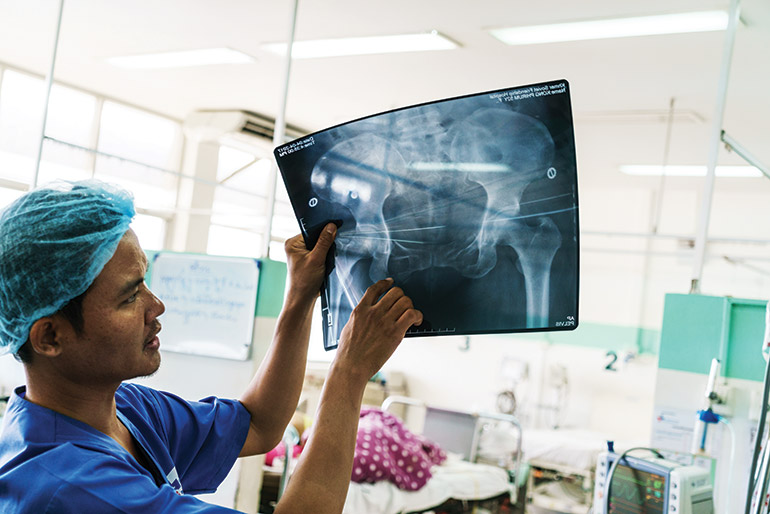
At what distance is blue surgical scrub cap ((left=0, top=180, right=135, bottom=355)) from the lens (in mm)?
1083

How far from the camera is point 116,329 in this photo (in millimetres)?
1114

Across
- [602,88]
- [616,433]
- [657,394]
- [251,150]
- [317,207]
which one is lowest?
[616,433]

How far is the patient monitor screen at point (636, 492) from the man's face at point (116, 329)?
174cm

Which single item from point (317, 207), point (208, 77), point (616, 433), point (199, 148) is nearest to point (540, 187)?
point (317, 207)

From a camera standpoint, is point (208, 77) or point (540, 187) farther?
point (208, 77)

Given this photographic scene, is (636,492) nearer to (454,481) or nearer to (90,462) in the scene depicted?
(90,462)

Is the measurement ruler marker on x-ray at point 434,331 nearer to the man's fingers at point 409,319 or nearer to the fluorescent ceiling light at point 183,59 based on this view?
the man's fingers at point 409,319

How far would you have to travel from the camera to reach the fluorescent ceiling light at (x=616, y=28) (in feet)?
11.8

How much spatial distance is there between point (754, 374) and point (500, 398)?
5.44 m

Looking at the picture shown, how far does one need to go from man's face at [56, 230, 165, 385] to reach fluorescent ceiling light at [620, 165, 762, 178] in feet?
18.4

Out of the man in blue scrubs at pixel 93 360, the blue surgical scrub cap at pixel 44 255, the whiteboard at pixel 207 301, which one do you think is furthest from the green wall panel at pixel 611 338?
the blue surgical scrub cap at pixel 44 255

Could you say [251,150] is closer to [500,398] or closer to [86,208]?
[500,398]

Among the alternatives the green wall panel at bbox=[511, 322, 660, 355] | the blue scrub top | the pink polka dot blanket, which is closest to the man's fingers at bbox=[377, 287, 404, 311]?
the blue scrub top

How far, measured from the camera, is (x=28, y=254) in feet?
→ 3.59
